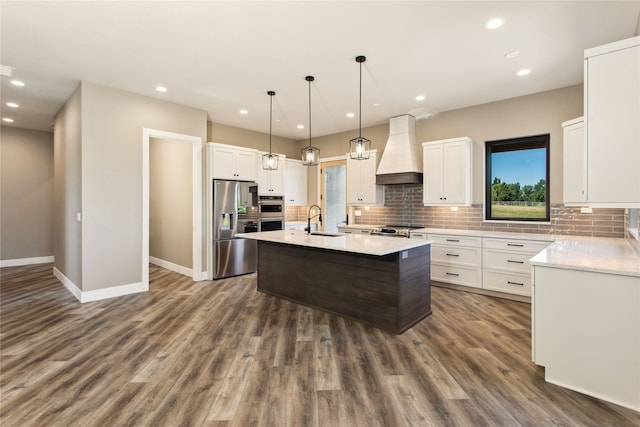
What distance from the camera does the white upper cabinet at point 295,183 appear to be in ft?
22.8

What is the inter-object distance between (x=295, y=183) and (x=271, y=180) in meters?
0.95

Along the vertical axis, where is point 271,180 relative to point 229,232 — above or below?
above

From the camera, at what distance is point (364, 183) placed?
5.95 m

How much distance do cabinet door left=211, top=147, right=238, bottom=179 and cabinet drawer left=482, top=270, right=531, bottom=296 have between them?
442 cm

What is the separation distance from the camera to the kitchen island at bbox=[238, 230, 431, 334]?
3084 mm

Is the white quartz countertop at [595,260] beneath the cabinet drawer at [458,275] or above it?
above

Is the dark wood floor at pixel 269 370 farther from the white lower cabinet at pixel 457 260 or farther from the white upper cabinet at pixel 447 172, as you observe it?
the white upper cabinet at pixel 447 172

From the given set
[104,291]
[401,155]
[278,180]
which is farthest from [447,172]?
[104,291]

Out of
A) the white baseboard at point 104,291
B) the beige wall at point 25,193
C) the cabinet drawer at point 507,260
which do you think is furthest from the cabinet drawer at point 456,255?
the beige wall at point 25,193

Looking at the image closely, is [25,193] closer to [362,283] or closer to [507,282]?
[362,283]

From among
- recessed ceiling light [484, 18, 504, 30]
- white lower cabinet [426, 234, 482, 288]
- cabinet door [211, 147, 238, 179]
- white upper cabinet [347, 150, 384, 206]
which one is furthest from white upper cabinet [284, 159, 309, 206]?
recessed ceiling light [484, 18, 504, 30]

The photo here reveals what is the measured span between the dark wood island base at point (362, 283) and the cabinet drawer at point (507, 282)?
1277mm

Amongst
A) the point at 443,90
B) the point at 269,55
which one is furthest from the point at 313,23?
the point at 443,90

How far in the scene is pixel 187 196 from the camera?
5.55 meters
